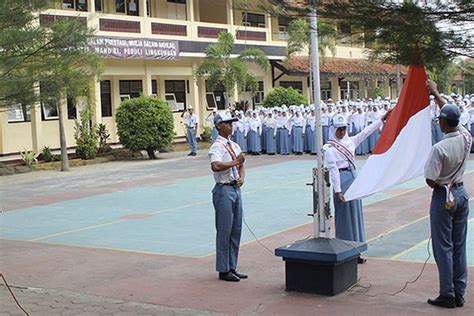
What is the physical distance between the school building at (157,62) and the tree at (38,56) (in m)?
14.4

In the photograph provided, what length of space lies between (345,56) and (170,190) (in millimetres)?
30229

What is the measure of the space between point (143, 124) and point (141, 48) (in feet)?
15.5

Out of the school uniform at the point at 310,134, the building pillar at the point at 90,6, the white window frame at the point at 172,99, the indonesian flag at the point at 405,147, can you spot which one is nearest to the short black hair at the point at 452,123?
the indonesian flag at the point at 405,147

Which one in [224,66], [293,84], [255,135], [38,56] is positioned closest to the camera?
[38,56]

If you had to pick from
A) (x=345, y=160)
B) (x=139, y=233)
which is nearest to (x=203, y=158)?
(x=139, y=233)

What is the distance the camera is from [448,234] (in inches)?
255

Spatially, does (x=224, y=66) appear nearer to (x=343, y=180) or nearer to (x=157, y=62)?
(x=157, y=62)

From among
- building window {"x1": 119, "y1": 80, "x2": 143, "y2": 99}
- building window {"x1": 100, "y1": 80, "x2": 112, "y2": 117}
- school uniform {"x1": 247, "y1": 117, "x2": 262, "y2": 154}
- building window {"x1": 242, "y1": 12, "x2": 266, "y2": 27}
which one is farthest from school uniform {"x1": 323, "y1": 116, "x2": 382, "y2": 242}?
building window {"x1": 119, "y1": 80, "x2": 143, "y2": 99}

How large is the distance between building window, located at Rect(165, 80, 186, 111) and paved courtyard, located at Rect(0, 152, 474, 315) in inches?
618

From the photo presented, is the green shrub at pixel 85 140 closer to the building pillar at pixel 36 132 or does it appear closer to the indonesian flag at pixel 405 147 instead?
the building pillar at pixel 36 132

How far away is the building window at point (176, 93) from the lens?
33.9 meters

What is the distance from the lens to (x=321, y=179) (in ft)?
24.8

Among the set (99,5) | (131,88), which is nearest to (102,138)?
(131,88)

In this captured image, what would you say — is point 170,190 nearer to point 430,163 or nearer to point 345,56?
point 430,163
